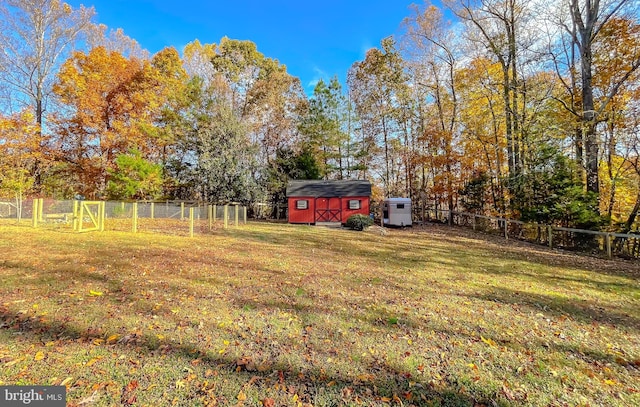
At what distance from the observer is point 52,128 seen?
18875mm

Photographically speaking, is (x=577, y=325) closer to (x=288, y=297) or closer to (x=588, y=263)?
(x=288, y=297)

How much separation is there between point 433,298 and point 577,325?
198cm

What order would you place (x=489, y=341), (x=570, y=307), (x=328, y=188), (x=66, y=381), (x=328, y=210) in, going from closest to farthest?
(x=66, y=381), (x=489, y=341), (x=570, y=307), (x=328, y=210), (x=328, y=188)

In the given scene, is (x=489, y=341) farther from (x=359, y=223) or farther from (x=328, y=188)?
(x=328, y=188)

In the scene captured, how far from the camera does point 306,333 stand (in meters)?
3.64

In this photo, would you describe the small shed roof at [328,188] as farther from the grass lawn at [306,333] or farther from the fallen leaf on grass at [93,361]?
the fallen leaf on grass at [93,361]

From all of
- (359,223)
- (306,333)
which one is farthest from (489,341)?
(359,223)

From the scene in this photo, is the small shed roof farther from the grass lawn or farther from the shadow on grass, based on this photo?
the shadow on grass

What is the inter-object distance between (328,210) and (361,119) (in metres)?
10.3

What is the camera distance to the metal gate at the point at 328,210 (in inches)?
815

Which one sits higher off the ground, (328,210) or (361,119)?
(361,119)

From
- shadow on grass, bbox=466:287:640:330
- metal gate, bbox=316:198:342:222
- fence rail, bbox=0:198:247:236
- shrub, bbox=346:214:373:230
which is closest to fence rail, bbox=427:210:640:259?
shadow on grass, bbox=466:287:640:330

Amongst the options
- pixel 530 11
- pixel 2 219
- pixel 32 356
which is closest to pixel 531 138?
pixel 530 11

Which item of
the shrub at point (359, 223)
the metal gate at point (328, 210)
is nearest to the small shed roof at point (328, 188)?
the metal gate at point (328, 210)
